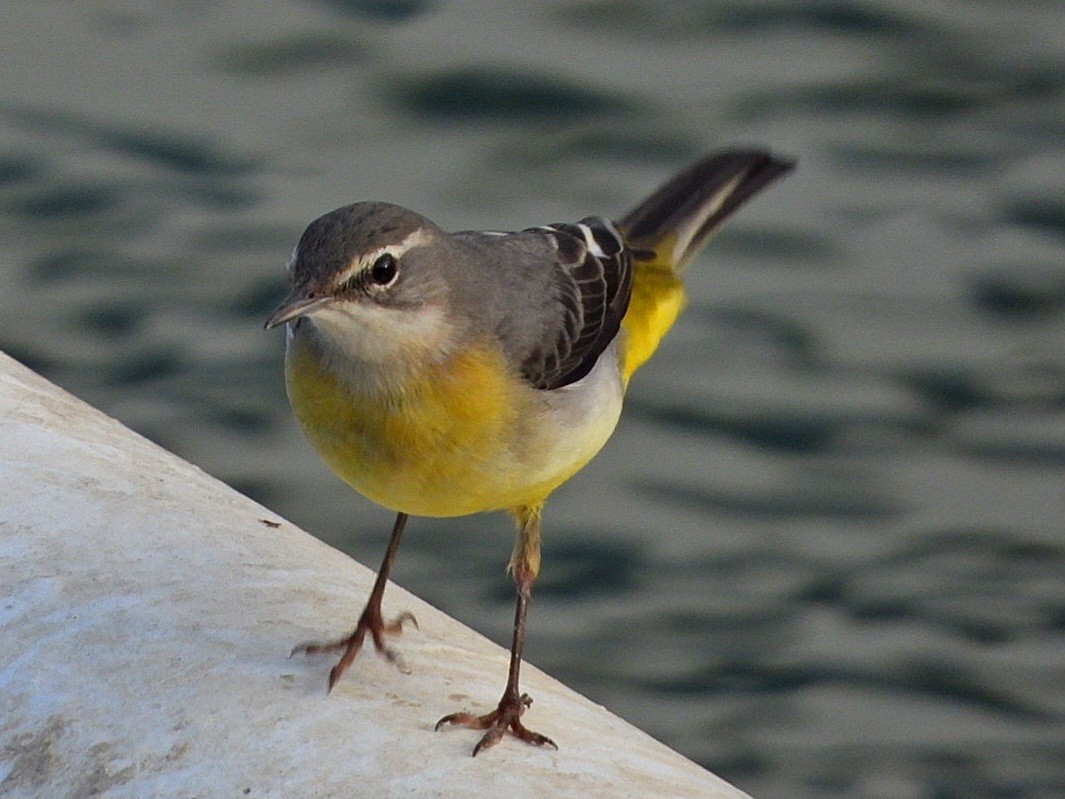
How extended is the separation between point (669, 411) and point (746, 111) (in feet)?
8.03

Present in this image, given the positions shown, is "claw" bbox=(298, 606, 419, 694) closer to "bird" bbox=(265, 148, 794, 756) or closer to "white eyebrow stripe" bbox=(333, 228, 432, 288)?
"bird" bbox=(265, 148, 794, 756)

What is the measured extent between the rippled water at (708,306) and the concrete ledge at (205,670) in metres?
2.95

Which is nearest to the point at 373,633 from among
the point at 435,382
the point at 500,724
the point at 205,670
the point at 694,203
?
the point at 500,724

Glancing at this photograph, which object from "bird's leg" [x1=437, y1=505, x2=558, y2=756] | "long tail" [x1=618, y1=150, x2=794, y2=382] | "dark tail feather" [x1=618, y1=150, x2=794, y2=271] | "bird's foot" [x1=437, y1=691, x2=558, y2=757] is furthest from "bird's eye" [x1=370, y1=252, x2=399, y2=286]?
"dark tail feather" [x1=618, y1=150, x2=794, y2=271]

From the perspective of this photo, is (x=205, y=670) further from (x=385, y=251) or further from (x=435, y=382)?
(x=385, y=251)

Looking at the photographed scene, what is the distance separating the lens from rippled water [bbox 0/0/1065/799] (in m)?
8.74

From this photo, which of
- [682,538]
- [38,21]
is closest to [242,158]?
[38,21]

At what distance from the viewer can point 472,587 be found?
9234 mm

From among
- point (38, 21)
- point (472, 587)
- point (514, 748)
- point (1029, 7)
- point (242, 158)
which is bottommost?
point (514, 748)

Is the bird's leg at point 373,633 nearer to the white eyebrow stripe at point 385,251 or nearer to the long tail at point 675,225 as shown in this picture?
the white eyebrow stripe at point 385,251

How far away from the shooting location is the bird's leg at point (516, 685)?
5137 millimetres

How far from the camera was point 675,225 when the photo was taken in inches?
301

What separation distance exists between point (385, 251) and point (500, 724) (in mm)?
1367

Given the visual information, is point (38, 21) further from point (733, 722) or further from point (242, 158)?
point (733, 722)
